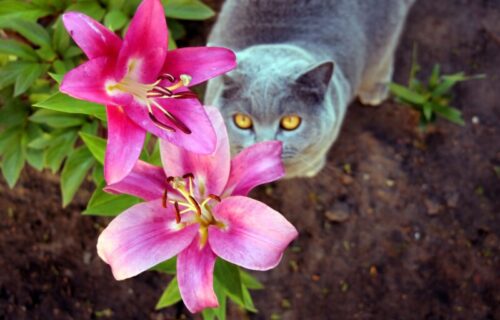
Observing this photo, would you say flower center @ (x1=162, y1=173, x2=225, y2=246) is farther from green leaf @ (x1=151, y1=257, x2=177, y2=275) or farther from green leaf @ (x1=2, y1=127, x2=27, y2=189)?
green leaf @ (x1=2, y1=127, x2=27, y2=189)

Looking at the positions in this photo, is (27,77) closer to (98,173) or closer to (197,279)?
(98,173)

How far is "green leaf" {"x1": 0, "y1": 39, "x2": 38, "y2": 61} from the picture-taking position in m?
1.60

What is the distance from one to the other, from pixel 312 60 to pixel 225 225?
0.82 m

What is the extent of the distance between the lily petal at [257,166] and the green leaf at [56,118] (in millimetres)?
865

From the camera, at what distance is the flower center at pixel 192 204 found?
92 centimetres

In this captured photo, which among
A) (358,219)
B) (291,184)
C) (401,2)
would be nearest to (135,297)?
(291,184)

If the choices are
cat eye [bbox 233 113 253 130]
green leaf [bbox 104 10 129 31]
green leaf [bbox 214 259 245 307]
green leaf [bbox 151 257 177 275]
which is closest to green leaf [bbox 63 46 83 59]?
green leaf [bbox 104 10 129 31]

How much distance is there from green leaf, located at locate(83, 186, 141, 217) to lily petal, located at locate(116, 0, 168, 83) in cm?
37

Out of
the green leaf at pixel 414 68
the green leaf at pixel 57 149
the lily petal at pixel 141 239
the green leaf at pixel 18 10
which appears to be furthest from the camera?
the green leaf at pixel 414 68

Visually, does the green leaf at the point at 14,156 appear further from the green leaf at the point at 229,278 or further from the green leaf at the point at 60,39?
the green leaf at the point at 229,278


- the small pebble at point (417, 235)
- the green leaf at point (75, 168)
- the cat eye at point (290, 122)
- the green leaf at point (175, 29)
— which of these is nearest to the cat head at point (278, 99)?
the cat eye at point (290, 122)

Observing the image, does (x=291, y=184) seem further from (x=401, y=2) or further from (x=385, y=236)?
(x=401, y=2)

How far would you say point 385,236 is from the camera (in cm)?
217

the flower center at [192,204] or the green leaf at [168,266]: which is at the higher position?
the flower center at [192,204]
